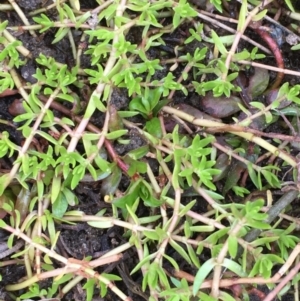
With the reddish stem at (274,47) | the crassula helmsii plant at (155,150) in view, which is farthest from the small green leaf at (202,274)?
the reddish stem at (274,47)

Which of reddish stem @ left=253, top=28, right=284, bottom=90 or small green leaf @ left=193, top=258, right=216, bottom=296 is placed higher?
reddish stem @ left=253, top=28, right=284, bottom=90

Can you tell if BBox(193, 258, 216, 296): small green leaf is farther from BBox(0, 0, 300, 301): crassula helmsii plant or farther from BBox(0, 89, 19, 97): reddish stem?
BBox(0, 89, 19, 97): reddish stem

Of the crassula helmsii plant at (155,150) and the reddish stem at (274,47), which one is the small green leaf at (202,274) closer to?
the crassula helmsii plant at (155,150)

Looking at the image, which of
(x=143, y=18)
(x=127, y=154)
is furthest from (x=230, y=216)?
(x=143, y=18)

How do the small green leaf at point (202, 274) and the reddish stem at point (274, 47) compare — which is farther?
the reddish stem at point (274, 47)

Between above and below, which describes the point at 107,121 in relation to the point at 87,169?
above

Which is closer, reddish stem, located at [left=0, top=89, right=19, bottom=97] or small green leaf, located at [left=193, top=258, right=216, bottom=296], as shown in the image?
small green leaf, located at [left=193, top=258, right=216, bottom=296]

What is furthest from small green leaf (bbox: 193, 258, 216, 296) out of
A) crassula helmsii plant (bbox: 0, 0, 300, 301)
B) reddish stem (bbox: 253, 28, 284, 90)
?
reddish stem (bbox: 253, 28, 284, 90)

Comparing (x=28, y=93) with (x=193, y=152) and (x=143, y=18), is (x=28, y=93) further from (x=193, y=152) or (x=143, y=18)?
(x=193, y=152)
